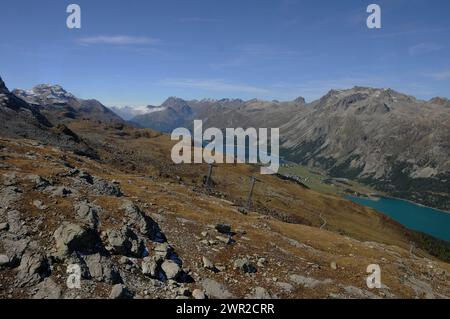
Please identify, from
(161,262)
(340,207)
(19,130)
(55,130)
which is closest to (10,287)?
(161,262)

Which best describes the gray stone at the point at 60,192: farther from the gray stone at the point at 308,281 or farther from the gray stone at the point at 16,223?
the gray stone at the point at 308,281

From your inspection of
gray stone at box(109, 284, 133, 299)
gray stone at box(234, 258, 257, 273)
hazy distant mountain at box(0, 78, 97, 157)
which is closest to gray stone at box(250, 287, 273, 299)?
gray stone at box(234, 258, 257, 273)

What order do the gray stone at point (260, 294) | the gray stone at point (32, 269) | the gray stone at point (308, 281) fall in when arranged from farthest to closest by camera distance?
the gray stone at point (308, 281)
the gray stone at point (260, 294)
the gray stone at point (32, 269)

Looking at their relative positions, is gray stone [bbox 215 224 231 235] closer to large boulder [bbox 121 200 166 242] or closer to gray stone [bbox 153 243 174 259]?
large boulder [bbox 121 200 166 242]

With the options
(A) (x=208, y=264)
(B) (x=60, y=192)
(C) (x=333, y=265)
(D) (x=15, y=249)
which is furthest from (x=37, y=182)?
(C) (x=333, y=265)

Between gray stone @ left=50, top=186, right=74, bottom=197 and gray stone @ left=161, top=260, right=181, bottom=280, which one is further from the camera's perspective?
gray stone @ left=50, top=186, right=74, bottom=197

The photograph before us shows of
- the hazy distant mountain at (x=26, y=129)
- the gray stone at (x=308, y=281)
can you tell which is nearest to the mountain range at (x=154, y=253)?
the gray stone at (x=308, y=281)

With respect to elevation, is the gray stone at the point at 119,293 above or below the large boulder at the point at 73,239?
below

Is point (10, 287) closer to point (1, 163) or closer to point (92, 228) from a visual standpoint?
point (92, 228)

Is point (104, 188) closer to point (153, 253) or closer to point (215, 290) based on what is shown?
point (153, 253)
